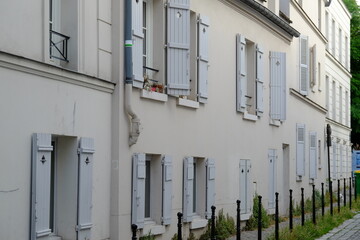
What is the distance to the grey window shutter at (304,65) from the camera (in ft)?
82.1

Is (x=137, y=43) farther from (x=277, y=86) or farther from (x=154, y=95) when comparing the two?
(x=277, y=86)

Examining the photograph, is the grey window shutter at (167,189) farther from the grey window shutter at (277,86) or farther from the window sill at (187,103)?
the grey window shutter at (277,86)

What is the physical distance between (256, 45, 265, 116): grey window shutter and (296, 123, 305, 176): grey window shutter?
4.76m

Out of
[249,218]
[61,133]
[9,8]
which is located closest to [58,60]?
[61,133]

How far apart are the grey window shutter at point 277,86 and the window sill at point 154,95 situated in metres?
7.59

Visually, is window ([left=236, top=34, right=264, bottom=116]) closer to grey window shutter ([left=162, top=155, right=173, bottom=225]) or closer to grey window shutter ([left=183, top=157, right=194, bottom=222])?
grey window shutter ([left=183, top=157, right=194, bottom=222])

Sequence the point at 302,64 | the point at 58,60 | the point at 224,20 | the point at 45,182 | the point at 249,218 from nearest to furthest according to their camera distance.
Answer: the point at 45,182, the point at 58,60, the point at 224,20, the point at 249,218, the point at 302,64

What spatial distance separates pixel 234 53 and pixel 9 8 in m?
9.19

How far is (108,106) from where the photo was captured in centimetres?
1149

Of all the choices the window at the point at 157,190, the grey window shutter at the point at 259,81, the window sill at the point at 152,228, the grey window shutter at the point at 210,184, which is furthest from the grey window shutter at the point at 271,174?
the window sill at the point at 152,228

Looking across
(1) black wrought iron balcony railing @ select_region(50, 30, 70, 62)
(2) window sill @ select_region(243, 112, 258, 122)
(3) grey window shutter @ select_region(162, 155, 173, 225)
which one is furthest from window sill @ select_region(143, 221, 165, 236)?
(2) window sill @ select_region(243, 112, 258, 122)

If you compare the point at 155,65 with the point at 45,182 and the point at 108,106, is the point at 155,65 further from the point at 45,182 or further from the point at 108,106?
the point at 45,182

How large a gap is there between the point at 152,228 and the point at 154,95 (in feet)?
6.92

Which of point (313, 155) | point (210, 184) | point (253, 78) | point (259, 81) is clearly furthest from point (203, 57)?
point (313, 155)
